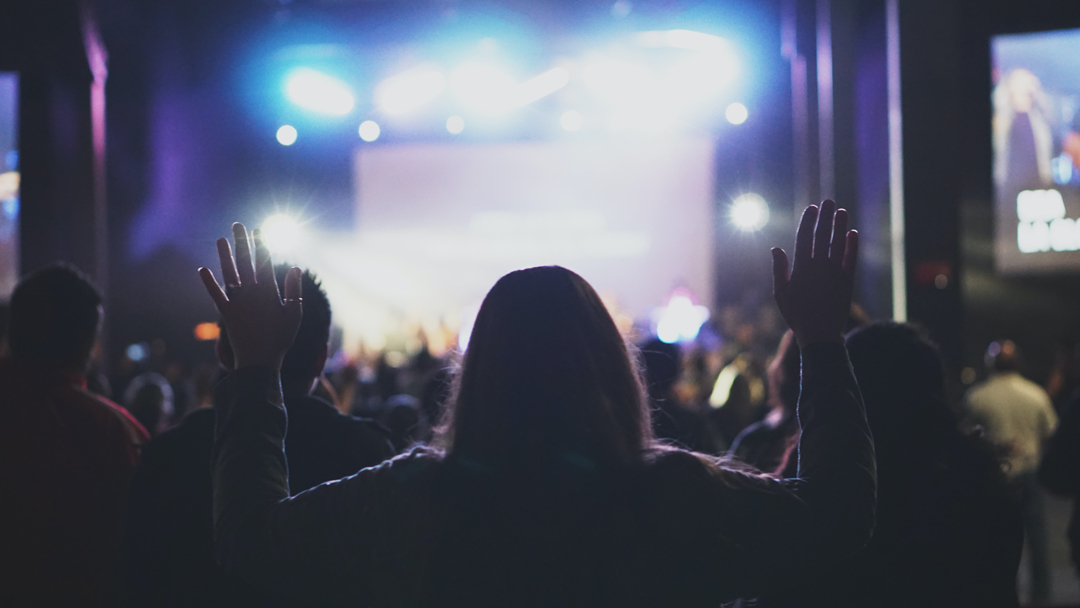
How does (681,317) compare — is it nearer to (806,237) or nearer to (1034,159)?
(1034,159)

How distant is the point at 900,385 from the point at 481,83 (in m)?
7.81

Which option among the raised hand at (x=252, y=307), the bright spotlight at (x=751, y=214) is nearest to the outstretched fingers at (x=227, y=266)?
the raised hand at (x=252, y=307)

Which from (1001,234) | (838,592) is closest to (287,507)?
(838,592)

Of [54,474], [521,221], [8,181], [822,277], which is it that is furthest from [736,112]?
[822,277]

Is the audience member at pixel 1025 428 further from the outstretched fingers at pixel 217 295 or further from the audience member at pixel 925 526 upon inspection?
the outstretched fingers at pixel 217 295

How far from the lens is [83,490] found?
1766mm

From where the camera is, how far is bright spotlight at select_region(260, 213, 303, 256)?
10.7 meters

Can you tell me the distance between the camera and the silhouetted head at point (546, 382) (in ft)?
3.15

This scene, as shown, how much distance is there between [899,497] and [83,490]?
173cm

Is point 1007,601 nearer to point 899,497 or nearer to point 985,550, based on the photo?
point 985,550

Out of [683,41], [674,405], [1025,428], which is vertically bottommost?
[1025,428]

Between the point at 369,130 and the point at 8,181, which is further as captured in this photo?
the point at 369,130

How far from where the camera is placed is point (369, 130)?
434 inches

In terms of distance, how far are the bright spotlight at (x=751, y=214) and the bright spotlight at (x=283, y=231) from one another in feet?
21.8
